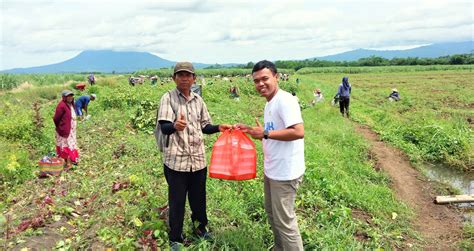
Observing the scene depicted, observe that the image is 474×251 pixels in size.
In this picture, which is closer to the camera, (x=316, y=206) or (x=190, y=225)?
(x=190, y=225)

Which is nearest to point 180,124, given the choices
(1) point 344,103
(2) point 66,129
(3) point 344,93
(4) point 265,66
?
(4) point 265,66

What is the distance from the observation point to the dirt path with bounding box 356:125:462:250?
16.2ft

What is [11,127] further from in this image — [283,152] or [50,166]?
[283,152]

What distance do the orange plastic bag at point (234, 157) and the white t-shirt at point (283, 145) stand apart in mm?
290

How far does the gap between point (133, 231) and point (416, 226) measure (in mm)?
4013

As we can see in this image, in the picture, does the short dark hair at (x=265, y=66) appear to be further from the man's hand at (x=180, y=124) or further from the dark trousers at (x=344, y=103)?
the dark trousers at (x=344, y=103)

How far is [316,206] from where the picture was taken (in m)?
5.15

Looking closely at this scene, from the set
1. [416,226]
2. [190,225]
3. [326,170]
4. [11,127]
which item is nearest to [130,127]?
[11,127]

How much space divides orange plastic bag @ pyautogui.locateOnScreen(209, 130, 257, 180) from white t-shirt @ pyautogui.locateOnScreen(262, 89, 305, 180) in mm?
290

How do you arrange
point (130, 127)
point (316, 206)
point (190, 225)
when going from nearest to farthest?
1. point (190, 225)
2. point (316, 206)
3. point (130, 127)

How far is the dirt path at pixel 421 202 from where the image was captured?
4.94 meters

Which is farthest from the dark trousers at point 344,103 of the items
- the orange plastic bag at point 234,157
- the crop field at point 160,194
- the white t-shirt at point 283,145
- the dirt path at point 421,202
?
the white t-shirt at point 283,145

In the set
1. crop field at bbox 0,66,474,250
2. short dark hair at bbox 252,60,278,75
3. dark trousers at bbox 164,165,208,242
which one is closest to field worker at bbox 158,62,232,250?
dark trousers at bbox 164,165,208,242

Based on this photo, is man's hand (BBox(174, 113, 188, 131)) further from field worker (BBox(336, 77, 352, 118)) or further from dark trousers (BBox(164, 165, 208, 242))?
field worker (BBox(336, 77, 352, 118))
